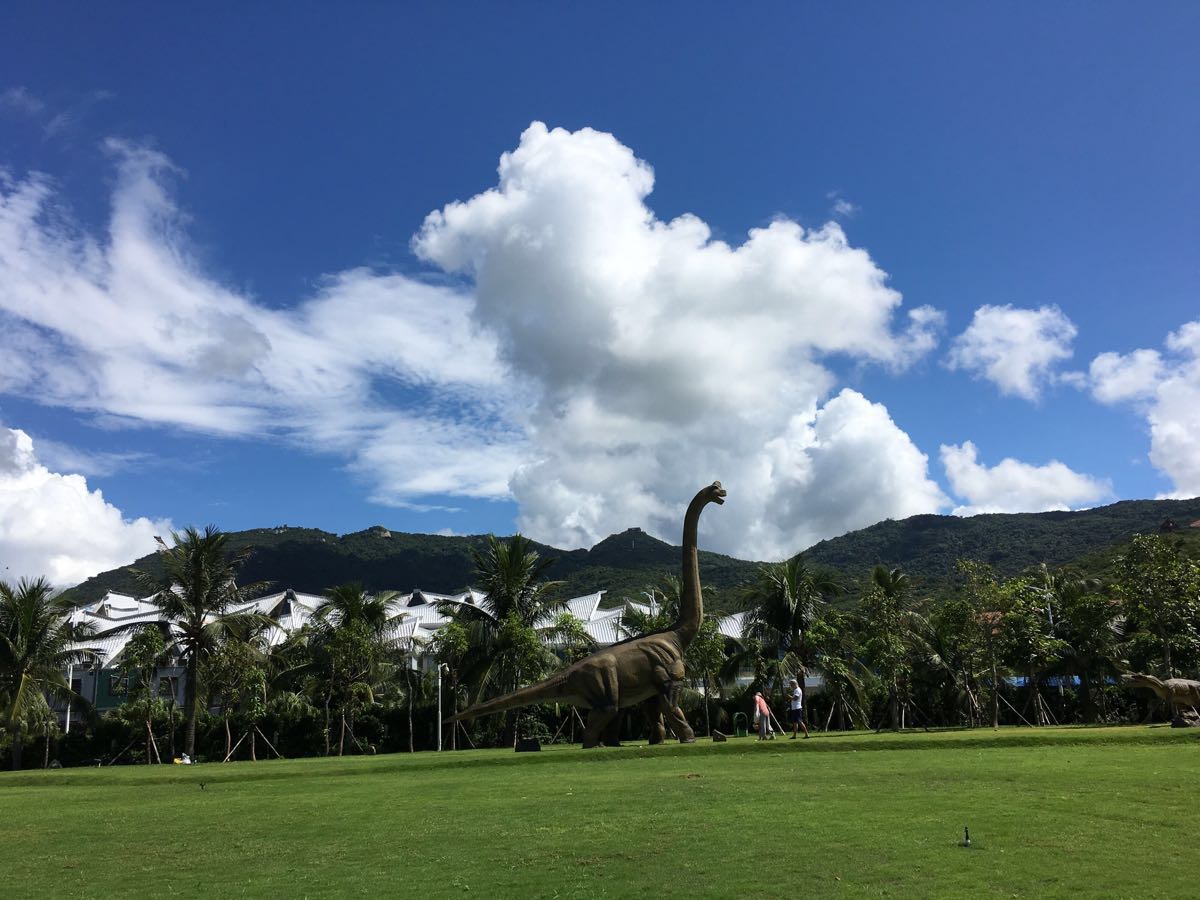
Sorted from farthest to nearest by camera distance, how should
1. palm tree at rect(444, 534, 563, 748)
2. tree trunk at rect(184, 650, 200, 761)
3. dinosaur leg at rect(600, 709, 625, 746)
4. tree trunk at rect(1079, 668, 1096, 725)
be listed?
tree trunk at rect(1079, 668, 1096, 725), palm tree at rect(444, 534, 563, 748), tree trunk at rect(184, 650, 200, 761), dinosaur leg at rect(600, 709, 625, 746)

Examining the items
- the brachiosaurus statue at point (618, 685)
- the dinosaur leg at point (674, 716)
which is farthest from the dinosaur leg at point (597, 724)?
the dinosaur leg at point (674, 716)

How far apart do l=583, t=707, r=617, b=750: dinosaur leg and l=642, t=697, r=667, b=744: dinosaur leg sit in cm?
119

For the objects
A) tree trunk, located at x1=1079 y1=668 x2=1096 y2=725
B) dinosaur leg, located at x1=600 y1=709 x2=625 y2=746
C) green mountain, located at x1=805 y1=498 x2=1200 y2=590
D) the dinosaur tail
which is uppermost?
green mountain, located at x1=805 y1=498 x2=1200 y2=590

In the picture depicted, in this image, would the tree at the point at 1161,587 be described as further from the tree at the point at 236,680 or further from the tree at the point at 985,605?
the tree at the point at 236,680

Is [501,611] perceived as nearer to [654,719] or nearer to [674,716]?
[654,719]

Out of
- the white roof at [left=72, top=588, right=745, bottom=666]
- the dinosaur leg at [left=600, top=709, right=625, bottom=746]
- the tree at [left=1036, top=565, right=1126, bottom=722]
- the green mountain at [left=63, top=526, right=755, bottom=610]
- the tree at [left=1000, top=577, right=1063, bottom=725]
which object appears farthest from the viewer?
the green mountain at [left=63, top=526, right=755, bottom=610]

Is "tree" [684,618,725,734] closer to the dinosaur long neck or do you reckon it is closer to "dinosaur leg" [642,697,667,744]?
the dinosaur long neck

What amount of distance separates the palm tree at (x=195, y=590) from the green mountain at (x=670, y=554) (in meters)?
55.8

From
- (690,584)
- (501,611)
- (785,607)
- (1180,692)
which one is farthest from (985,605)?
(501,611)

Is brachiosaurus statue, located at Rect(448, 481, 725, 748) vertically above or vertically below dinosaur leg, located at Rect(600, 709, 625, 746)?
above

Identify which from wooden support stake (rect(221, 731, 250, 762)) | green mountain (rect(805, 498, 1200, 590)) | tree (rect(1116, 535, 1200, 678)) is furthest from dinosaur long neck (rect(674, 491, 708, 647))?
green mountain (rect(805, 498, 1200, 590))

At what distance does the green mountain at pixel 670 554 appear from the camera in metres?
105

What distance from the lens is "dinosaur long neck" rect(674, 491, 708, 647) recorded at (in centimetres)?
2639

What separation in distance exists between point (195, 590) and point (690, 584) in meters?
22.3
